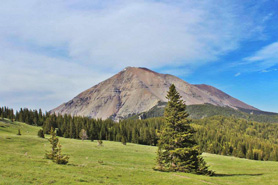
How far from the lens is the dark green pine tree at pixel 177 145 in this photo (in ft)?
120

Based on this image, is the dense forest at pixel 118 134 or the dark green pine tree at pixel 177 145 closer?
the dark green pine tree at pixel 177 145

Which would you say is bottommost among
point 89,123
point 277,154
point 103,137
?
point 277,154

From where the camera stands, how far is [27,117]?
14188 cm

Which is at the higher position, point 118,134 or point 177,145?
point 177,145

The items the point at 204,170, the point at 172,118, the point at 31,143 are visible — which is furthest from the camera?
the point at 31,143

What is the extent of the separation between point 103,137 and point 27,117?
5310 cm

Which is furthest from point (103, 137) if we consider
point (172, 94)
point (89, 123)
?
point (172, 94)

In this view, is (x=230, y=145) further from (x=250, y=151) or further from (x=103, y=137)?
(x=103, y=137)

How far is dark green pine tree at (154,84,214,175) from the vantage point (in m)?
36.5

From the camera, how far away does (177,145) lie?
127 feet

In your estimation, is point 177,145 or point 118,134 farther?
point 118,134

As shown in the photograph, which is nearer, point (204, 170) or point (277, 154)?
point (204, 170)

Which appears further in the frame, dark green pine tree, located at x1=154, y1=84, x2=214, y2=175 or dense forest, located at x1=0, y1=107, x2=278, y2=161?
dense forest, located at x1=0, y1=107, x2=278, y2=161

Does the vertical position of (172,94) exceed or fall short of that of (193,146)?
it exceeds it
